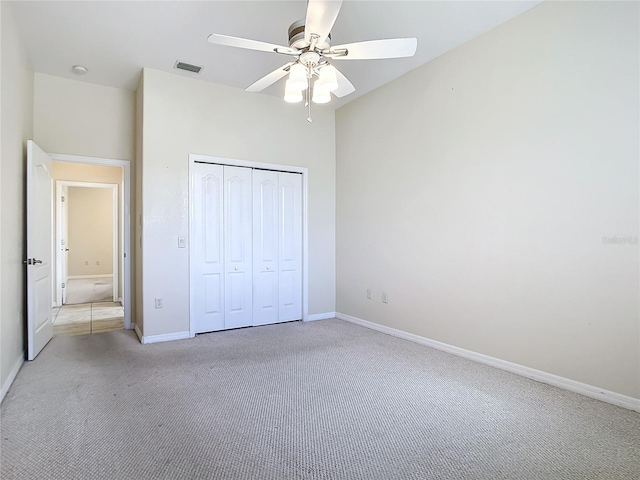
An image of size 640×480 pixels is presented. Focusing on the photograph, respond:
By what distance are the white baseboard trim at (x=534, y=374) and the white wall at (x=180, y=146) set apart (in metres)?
2.56

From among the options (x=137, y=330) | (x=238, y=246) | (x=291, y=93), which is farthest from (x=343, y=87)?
(x=137, y=330)

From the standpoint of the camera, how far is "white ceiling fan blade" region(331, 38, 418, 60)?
2.11 m

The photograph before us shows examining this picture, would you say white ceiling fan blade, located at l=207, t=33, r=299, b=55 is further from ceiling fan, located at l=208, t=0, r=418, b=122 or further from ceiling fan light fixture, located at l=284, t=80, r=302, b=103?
ceiling fan light fixture, located at l=284, t=80, r=302, b=103

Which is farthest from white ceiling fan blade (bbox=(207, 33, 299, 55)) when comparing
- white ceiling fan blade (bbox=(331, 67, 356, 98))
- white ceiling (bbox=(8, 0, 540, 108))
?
white ceiling (bbox=(8, 0, 540, 108))

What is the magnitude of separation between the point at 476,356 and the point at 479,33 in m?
2.90

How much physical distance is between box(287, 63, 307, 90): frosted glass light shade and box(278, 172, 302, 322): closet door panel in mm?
2364

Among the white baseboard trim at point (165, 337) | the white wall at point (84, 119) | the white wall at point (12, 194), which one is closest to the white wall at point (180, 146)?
the white baseboard trim at point (165, 337)

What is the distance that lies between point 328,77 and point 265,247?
2613 mm

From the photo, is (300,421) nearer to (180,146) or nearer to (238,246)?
(238,246)

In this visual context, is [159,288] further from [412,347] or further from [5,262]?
[412,347]

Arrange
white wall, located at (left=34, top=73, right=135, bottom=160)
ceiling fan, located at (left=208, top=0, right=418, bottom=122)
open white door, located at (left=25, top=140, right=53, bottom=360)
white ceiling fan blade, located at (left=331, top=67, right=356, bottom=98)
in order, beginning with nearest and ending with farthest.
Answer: ceiling fan, located at (left=208, top=0, right=418, bottom=122) < white ceiling fan blade, located at (left=331, top=67, right=356, bottom=98) < open white door, located at (left=25, top=140, right=53, bottom=360) < white wall, located at (left=34, top=73, right=135, bottom=160)

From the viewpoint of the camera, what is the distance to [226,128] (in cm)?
427

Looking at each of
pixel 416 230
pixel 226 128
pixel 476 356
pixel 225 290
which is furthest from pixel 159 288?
pixel 476 356

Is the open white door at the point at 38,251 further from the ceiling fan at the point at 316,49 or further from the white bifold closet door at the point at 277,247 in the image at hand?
the ceiling fan at the point at 316,49
